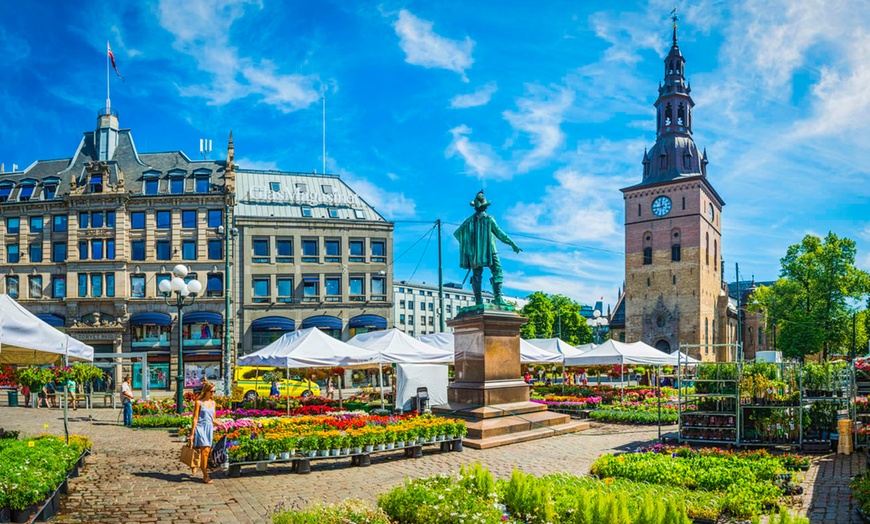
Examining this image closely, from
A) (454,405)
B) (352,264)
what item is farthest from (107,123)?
(454,405)

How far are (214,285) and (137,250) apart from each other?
5.85 m

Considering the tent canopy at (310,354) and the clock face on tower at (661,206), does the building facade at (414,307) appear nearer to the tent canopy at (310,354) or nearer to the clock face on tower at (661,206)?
the clock face on tower at (661,206)

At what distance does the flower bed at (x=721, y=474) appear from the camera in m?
9.02

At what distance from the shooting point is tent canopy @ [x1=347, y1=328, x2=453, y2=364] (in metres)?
23.0

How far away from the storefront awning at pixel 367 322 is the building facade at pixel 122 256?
9327 mm

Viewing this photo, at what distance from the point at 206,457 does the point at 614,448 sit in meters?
8.67

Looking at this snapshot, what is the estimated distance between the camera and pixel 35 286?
4800 centimetres

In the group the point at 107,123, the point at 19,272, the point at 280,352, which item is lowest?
the point at 280,352

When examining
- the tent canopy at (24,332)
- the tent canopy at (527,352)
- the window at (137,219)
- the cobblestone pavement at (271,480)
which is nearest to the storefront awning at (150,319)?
the window at (137,219)

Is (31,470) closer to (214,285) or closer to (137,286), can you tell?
(214,285)

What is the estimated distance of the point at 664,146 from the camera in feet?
258

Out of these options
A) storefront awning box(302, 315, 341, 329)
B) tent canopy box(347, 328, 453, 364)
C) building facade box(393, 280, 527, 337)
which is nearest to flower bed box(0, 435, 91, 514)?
tent canopy box(347, 328, 453, 364)

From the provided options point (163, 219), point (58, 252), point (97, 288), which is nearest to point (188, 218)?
point (163, 219)

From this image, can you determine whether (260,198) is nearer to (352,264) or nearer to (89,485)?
(352,264)
